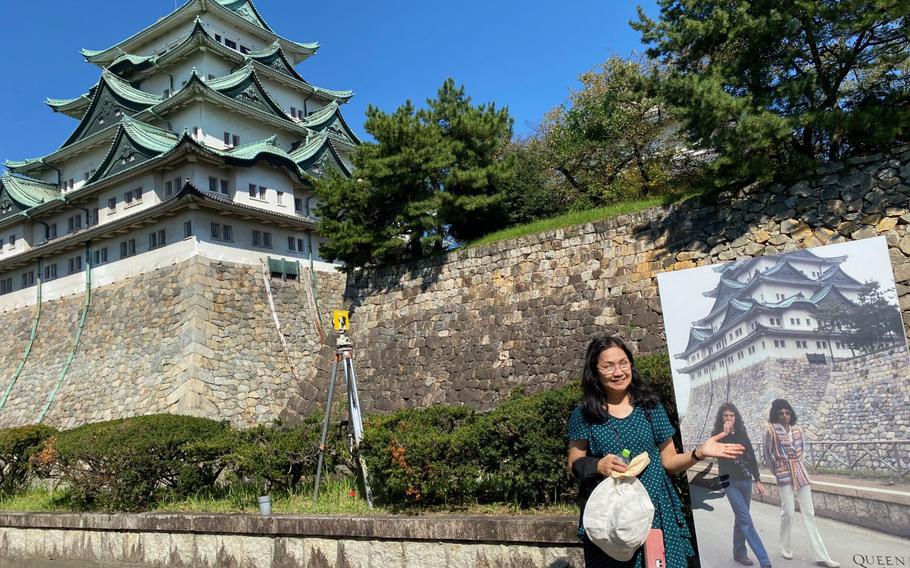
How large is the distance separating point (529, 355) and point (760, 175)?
18.3ft

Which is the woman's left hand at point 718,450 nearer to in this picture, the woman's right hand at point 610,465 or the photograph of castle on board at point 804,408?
the photograph of castle on board at point 804,408

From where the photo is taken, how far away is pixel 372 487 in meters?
6.62

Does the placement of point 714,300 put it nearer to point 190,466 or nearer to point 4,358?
point 190,466

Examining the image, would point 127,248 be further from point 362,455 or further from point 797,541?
point 797,541

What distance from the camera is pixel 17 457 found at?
1107 cm

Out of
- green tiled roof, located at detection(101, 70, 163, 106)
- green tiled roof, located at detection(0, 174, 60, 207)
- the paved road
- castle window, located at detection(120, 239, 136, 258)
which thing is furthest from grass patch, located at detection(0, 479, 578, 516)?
green tiled roof, located at detection(0, 174, 60, 207)

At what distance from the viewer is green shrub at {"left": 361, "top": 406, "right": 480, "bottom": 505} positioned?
5.75 m

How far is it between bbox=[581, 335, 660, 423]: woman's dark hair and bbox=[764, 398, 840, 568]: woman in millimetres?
601

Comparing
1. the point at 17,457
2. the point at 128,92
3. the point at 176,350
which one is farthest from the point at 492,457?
the point at 128,92

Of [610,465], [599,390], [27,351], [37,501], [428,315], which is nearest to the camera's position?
[610,465]

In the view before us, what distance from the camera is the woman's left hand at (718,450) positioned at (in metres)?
3.14

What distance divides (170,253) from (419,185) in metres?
11.3

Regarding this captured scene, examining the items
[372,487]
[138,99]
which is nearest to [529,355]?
[372,487]

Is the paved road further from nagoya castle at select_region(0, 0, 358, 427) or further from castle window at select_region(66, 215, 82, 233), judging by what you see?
castle window at select_region(66, 215, 82, 233)
